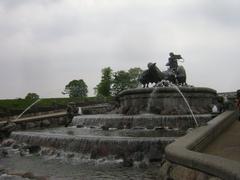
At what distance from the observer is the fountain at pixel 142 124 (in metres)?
13.0

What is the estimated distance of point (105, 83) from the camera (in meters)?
75.3

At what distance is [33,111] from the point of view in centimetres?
3612

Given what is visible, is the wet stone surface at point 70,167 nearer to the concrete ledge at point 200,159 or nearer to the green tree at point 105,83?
the concrete ledge at point 200,159

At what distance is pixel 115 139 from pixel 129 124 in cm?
542

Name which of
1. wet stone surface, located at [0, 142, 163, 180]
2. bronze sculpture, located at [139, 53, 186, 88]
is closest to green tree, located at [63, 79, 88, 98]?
bronze sculpture, located at [139, 53, 186, 88]

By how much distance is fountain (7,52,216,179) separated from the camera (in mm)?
13016

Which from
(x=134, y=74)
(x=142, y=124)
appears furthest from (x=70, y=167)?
(x=134, y=74)

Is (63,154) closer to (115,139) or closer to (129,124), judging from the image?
(115,139)

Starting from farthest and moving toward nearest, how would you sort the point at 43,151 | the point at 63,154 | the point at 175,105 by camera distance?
the point at 175,105 → the point at 43,151 → the point at 63,154

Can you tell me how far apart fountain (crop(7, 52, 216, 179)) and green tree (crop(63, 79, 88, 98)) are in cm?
5713

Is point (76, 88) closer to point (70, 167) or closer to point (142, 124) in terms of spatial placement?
point (142, 124)

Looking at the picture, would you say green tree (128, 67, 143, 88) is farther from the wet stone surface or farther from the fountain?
the wet stone surface

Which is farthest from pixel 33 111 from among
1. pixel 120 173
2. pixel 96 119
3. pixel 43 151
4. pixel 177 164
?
pixel 177 164

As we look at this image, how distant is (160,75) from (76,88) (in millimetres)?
59234
